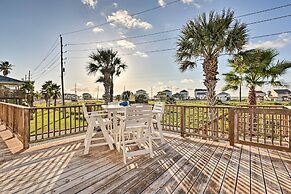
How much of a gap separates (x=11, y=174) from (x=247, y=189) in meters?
3.08

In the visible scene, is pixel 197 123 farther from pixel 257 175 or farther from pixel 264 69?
pixel 264 69

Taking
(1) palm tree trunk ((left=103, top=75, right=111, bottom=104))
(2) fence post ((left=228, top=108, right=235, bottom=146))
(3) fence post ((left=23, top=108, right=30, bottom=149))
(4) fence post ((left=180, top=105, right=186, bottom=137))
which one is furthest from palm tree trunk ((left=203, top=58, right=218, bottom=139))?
(1) palm tree trunk ((left=103, top=75, right=111, bottom=104))

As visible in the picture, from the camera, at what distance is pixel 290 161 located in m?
3.32

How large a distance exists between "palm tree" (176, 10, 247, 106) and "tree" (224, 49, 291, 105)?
99 cm

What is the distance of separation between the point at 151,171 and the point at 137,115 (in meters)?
1.03

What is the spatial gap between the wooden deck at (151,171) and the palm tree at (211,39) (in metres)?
3.41

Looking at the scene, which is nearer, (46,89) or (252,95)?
(252,95)

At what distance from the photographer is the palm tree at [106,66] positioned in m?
11.5

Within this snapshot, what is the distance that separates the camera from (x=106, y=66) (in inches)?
462

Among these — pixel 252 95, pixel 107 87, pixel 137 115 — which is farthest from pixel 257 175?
pixel 107 87

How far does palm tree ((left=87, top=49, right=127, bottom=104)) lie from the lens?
37.8ft

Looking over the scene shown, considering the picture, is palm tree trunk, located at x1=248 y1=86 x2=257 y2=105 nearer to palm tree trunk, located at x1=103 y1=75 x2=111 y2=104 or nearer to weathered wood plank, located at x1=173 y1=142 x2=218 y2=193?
weathered wood plank, located at x1=173 y1=142 x2=218 y2=193

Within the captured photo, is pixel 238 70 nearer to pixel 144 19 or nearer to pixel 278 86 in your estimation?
pixel 278 86

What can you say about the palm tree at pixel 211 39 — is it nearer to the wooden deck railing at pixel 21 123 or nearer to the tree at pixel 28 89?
the wooden deck railing at pixel 21 123
